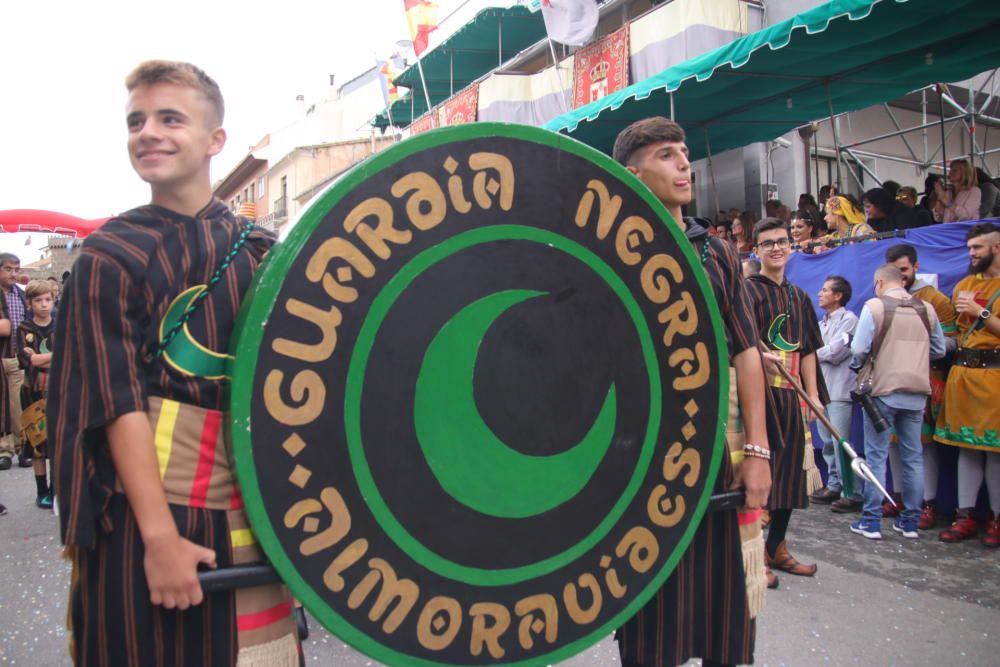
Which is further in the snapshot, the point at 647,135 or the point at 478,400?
the point at 647,135

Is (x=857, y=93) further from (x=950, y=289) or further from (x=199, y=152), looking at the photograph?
(x=199, y=152)

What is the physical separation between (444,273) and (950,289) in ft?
16.7

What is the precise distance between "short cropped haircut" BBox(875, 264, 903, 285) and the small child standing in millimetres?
6293

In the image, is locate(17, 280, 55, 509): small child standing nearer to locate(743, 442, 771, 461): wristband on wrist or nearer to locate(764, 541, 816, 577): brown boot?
locate(764, 541, 816, 577): brown boot

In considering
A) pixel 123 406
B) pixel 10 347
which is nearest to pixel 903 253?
pixel 123 406

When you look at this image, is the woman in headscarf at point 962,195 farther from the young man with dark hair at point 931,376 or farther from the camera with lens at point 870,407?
the camera with lens at point 870,407

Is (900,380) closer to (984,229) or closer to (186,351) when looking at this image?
(984,229)

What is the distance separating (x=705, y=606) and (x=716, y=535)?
0.63 ft

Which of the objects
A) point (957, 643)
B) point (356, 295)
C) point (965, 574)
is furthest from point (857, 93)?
point (356, 295)

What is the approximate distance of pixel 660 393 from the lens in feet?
4.96

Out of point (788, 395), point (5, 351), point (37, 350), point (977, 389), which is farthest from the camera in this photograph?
point (5, 351)

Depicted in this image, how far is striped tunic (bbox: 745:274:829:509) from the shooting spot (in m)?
3.94

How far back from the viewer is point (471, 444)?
1.33 m

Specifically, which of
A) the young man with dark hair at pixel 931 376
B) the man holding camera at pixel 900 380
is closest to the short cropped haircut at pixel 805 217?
the young man with dark hair at pixel 931 376
